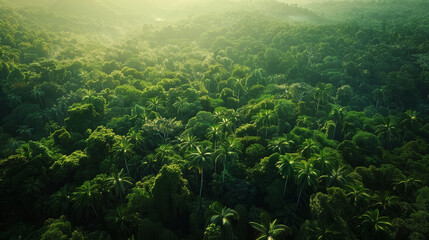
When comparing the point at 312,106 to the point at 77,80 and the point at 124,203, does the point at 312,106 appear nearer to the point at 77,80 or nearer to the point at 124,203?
the point at 124,203

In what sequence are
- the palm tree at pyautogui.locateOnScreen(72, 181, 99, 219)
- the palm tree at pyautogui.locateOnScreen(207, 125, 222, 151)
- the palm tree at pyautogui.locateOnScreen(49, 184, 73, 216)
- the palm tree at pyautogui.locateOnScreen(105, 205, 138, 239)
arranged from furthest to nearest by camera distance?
1. the palm tree at pyautogui.locateOnScreen(207, 125, 222, 151)
2. the palm tree at pyautogui.locateOnScreen(49, 184, 73, 216)
3. the palm tree at pyautogui.locateOnScreen(72, 181, 99, 219)
4. the palm tree at pyautogui.locateOnScreen(105, 205, 138, 239)

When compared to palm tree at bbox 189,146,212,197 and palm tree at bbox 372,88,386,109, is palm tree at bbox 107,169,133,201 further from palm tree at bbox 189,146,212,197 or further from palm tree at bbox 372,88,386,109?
palm tree at bbox 372,88,386,109

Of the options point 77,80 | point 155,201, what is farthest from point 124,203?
point 77,80

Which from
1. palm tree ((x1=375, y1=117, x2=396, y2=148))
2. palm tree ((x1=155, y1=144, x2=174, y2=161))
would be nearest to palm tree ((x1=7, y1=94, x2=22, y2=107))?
palm tree ((x1=155, y1=144, x2=174, y2=161))

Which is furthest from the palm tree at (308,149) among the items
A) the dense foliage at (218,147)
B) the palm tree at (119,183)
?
the palm tree at (119,183)

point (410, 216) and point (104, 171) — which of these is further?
point (104, 171)

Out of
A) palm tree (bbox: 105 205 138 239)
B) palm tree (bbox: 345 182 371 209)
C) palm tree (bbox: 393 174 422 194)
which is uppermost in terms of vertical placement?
palm tree (bbox: 345 182 371 209)

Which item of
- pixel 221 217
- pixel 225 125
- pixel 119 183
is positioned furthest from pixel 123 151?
pixel 221 217
